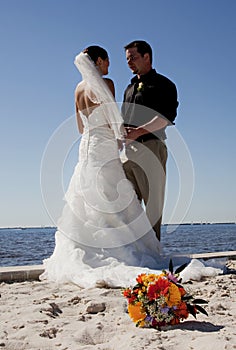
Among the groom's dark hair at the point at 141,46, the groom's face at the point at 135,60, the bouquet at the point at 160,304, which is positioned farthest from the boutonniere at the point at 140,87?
the bouquet at the point at 160,304

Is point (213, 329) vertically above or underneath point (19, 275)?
above

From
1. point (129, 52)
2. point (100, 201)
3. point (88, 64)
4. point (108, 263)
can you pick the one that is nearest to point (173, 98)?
point (129, 52)

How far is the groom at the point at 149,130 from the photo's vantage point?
19.0 ft

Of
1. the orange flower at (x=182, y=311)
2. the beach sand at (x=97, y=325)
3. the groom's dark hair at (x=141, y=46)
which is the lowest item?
the beach sand at (x=97, y=325)

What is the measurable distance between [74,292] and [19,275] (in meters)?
1.34

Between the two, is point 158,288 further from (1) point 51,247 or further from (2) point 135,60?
(1) point 51,247

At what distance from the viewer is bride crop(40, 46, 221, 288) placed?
16.5 ft

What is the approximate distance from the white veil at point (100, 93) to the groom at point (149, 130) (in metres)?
0.35

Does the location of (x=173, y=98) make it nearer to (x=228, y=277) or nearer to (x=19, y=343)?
(x=228, y=277)

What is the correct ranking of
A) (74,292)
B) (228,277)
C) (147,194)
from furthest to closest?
(147,194) < (228,277) < (74,292)

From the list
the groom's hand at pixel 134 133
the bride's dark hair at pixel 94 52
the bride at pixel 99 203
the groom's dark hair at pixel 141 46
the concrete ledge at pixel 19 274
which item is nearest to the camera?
the bride at pixel 99 203

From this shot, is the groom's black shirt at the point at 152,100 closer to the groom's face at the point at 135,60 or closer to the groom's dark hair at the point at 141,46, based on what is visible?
the groom's face at the point at 135,60

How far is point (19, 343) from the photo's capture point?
8.36 feet

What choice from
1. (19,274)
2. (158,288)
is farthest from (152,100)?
(158,288)
